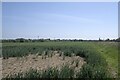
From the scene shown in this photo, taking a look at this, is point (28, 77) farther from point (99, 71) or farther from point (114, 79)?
point (114, 79)

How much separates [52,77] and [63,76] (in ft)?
1.58

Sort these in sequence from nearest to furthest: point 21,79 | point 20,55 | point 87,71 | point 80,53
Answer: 1. point 21,79
2. point 87,71
3. point 20,55
4. point 80,53

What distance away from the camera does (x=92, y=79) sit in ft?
38.4

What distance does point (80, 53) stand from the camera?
2930 centimetres

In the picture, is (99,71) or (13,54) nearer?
(99,71)

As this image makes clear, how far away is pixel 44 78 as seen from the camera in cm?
1147

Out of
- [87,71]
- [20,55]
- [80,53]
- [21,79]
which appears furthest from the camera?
[80,53]

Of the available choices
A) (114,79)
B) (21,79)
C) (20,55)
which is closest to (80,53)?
(20,55)

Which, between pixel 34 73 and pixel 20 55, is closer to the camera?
pixel 34 73

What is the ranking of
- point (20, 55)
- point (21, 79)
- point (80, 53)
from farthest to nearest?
point (80, 53)
point (20, 55)
point (21, 79)

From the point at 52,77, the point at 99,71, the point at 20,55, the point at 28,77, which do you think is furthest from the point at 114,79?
the point at 20,55

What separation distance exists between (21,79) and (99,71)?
3.61 meters

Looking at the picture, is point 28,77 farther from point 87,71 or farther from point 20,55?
point 20,55

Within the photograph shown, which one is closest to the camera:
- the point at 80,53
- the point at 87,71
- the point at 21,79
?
the point at 21,79
